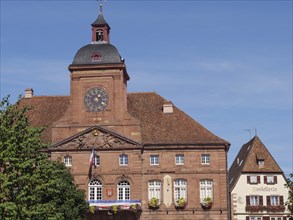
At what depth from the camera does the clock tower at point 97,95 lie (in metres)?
75.9

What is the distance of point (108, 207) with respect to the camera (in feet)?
239

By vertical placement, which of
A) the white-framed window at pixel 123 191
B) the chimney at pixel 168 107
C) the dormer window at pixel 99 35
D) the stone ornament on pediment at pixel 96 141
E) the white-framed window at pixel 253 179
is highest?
the dormer window at pixel 99 35

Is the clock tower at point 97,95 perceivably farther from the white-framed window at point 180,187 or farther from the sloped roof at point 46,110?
the white-framed window at point 180,187

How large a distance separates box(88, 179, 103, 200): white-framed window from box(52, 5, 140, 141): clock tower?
5505mm

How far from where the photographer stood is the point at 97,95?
76.6 meters

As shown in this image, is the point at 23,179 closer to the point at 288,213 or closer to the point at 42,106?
the point at 42,106

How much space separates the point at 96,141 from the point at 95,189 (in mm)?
4868

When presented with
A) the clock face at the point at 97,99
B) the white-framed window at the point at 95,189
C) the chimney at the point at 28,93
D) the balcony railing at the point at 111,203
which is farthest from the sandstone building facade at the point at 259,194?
the chimney at the point at 28,93

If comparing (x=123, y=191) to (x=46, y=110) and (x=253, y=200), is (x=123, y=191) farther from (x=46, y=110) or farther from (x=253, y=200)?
(x=253, y=200)

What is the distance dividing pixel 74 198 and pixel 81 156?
43.1ft

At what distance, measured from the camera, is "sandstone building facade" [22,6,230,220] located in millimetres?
74438

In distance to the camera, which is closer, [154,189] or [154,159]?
[154,189]

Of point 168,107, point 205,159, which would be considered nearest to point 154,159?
point 205,159

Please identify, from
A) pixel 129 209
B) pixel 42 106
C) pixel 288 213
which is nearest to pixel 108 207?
pixel 129 209
